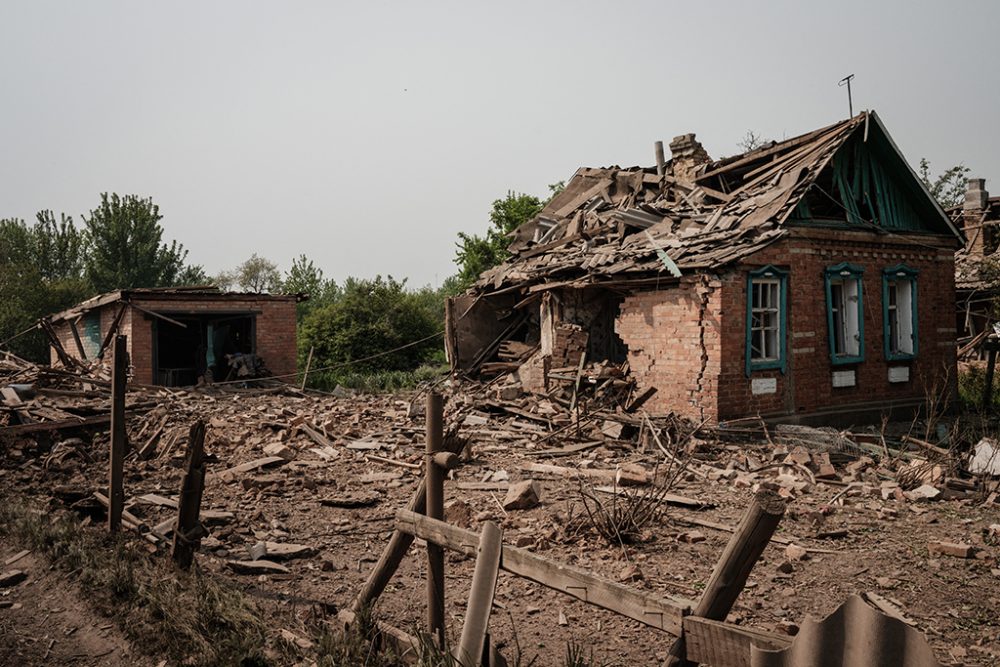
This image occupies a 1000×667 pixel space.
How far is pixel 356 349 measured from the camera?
2958cm

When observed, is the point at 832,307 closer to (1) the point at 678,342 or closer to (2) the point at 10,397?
(1) the point at 678,342

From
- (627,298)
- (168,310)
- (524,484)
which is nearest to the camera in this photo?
(524,484)

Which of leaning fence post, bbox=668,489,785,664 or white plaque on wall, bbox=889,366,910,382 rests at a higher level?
white plaque on wall, bbox=889,366,910,382

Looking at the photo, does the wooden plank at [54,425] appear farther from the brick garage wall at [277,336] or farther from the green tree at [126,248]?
the green tree at [126,248]

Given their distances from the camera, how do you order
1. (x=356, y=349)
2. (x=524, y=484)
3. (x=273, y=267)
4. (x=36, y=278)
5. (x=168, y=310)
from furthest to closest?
(x=273, y=267)
(x=36, y=278)
(x=356, y=349)
(x=168, y=310)
(x=524, y=484)

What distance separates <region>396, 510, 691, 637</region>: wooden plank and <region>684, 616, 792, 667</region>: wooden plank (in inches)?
3.8

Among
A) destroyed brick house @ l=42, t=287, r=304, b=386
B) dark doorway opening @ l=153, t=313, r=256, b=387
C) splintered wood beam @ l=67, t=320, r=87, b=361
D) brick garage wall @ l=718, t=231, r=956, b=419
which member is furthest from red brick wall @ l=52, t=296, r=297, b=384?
brick garage wall @ l=718, t=231, r=956, b=419

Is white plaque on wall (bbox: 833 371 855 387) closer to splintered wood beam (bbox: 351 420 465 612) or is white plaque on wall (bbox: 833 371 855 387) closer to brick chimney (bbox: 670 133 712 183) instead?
brick chimney (bbox: 670 133 712 183)

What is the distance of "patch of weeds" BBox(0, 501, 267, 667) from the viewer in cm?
523

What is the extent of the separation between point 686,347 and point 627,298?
184 centimetres

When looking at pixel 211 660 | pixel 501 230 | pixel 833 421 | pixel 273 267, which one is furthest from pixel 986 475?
pixel 273 267

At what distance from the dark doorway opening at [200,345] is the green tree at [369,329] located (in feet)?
13.1

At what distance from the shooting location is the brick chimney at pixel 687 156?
58.6 feet

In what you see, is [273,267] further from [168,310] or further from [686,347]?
[686,347]
